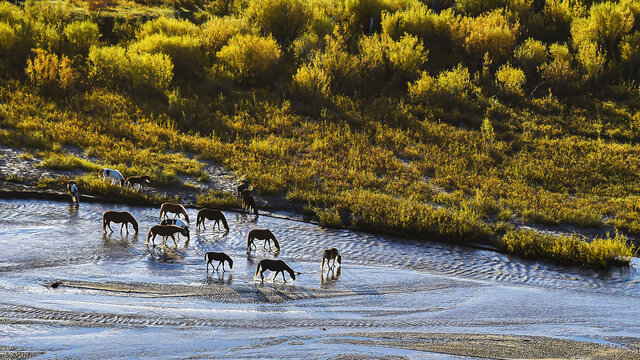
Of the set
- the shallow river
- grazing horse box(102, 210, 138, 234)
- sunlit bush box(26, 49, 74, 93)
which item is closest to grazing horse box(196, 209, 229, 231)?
the shallow river

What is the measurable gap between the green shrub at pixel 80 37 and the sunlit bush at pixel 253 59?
275 inches

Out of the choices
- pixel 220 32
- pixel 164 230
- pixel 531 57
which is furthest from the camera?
pixel 220 32

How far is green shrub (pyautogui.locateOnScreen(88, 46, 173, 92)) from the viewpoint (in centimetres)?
2522

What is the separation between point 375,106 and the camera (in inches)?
982

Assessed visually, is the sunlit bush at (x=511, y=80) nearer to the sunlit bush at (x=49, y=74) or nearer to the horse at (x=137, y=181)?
the horse at (x=137, y=181)

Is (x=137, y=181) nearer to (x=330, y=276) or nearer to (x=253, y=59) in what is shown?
(x=330, y=276)

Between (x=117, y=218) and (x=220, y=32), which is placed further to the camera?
(x=220, y=32)

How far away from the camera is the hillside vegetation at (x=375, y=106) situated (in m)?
17.1

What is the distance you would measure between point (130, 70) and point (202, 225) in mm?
13330

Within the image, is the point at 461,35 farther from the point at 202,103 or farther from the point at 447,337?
the point at 447,337

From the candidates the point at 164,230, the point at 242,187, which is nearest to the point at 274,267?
the point at 164,230

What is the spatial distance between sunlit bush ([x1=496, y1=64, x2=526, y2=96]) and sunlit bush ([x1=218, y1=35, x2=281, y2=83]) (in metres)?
10.4

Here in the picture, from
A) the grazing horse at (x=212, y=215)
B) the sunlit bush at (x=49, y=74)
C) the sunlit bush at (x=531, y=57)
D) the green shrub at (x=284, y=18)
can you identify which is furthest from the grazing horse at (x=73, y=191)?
the sunlit bush at (x=531, y=57)

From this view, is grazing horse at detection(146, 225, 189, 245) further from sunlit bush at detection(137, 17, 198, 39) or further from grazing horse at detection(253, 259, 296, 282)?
sunlit bush at detection(137, 17, 198, 39)
